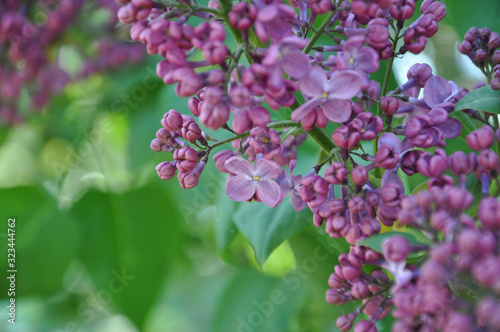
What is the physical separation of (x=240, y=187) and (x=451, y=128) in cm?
25

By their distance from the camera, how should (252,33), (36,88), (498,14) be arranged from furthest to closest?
1. (36,88)
2. (498,14)
3. (252,33)

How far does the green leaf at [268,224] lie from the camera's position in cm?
89

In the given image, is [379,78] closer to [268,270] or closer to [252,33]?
[252,33]

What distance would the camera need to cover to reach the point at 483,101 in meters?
0.62

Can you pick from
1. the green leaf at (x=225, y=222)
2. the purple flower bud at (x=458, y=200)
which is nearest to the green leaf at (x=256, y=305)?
the green leaf at (x=225, y=222)

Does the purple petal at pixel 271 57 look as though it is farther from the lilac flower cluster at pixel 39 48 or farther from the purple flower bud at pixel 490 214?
the lilac flower cluster at pixel 39 48

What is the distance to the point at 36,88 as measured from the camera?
5.75 feet

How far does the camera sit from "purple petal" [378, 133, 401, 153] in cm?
63

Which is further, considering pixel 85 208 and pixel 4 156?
pixel 4 156

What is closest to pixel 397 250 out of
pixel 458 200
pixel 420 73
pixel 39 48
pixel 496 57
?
pixel 458 200

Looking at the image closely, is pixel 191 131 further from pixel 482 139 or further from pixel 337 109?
pixel 482 139

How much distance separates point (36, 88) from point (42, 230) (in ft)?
1.78

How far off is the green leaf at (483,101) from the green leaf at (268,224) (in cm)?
31

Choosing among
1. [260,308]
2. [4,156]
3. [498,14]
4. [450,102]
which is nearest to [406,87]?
[450,102]
